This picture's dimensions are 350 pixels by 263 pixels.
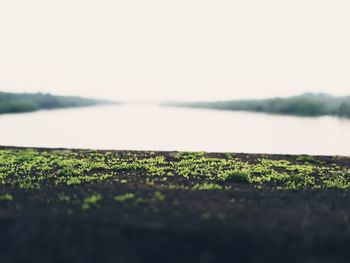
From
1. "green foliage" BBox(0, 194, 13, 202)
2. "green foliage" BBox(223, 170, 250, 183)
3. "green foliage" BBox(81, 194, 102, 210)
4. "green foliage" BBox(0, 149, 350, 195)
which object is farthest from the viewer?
"green foliage" BBox(223, 170, 250, 183)

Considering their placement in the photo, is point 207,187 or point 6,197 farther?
point 207,187

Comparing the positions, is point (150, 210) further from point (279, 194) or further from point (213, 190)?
point (279, 194)

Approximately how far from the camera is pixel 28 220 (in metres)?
12.6

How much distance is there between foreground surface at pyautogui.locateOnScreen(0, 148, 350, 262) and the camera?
11148mm

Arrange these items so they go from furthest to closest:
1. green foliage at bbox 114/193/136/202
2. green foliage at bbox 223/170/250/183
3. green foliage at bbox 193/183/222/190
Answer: green foliage at bbox 223/170/250/183 < green foliage at bbox 193/183/222/190 < green foliage at bbox 114/193/136/202

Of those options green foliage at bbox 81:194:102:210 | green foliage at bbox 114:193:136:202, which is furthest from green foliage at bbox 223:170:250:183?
green foliage at bbox 81:194:102:210

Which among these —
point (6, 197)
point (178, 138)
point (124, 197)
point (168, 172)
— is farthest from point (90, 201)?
point (178, 138)

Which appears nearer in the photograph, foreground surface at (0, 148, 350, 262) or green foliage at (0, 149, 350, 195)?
foreground surface at (0, 148, 350, 262)

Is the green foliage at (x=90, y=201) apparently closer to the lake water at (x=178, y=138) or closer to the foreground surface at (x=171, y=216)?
the foreground surface at (x=171, y=216)

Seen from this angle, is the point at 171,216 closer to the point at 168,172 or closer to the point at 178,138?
the point at 168,172

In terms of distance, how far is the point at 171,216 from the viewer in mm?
12945

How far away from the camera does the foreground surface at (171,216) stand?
11148mm

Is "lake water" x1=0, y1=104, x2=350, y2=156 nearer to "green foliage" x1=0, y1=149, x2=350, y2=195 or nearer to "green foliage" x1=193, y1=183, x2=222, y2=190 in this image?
"green foliage" x1=0, y1=149, x2=350, y2=195

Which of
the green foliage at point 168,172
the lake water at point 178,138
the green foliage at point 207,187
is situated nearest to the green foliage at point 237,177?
the green foliage at point 168,172
